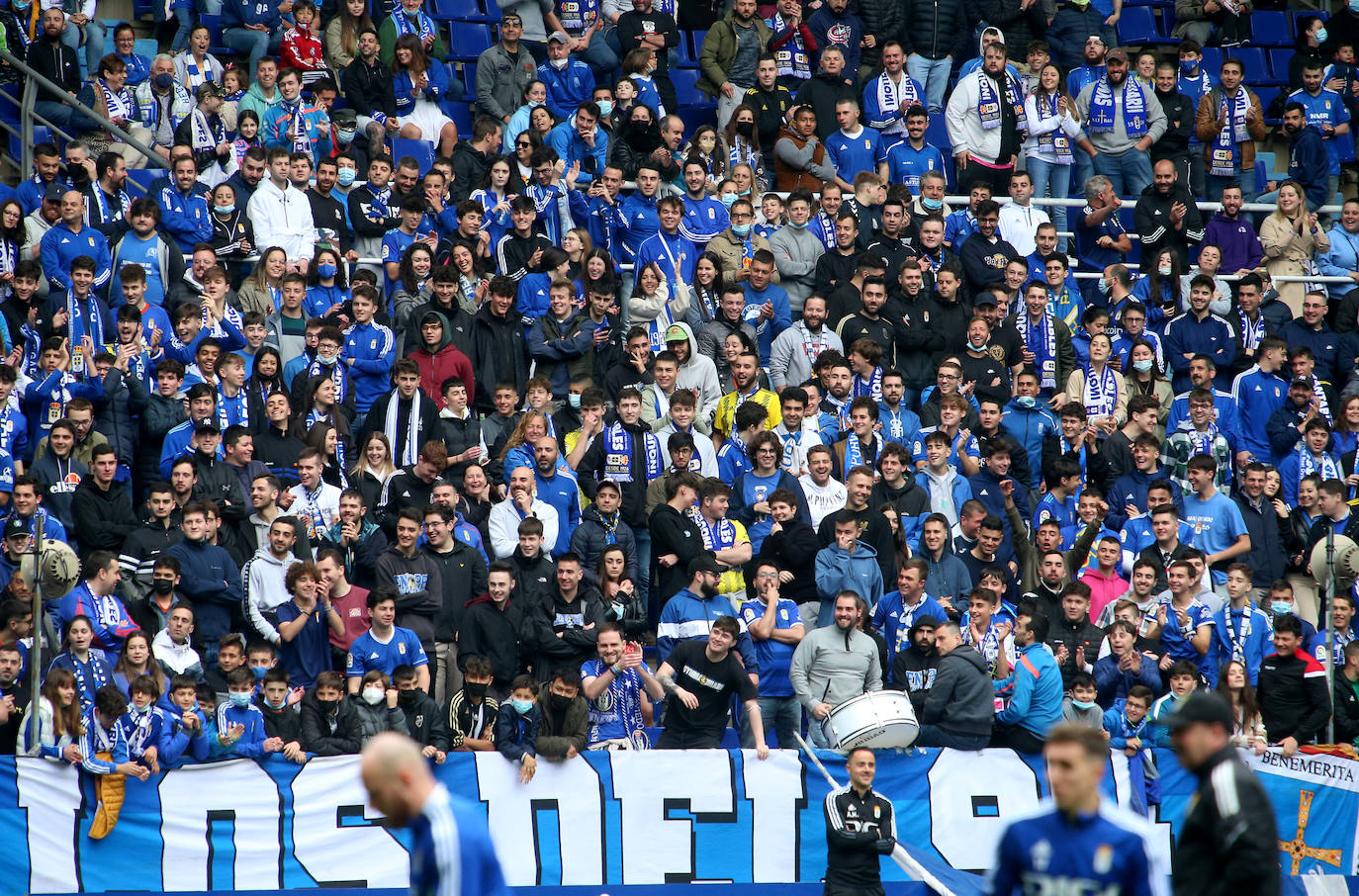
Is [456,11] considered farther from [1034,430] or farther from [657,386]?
[1034,430]

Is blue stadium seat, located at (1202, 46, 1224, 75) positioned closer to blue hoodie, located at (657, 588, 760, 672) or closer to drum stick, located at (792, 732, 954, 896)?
blue hoodie, located at (657, 588, 760, 672)

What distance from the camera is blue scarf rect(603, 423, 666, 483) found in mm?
14953

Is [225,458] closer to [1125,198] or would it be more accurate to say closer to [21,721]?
[21,721]

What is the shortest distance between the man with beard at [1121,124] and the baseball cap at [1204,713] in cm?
1468

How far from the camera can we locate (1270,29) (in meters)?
23.3

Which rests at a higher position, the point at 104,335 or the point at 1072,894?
the point at 104,335

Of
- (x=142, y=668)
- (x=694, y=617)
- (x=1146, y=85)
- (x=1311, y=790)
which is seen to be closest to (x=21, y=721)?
(x=142, y=668)

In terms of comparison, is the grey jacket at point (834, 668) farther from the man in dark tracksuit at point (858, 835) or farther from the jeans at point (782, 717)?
the man in dark tracksuit at point (858, 835)

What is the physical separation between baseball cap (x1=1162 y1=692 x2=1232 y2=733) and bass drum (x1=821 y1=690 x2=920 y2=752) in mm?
5888

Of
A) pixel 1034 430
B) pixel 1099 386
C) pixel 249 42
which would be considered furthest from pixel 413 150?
pixel 1099 386

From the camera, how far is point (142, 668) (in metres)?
12.1

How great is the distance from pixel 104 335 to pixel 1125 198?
1110 centimetres

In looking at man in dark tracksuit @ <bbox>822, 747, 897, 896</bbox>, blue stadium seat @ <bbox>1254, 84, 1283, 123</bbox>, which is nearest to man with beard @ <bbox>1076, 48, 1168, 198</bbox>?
blue stadium seat @ <bbox>1254, 84, 1283, 123</bbox>

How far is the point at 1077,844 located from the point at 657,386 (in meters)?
9.80
